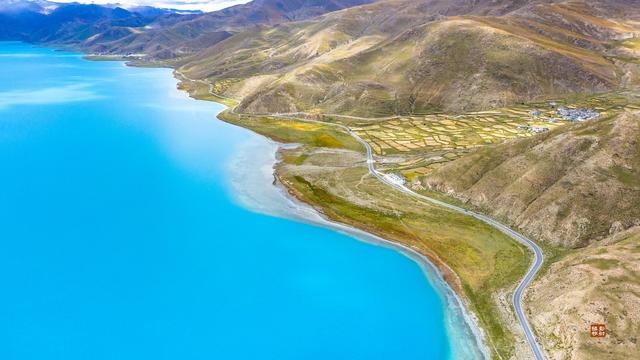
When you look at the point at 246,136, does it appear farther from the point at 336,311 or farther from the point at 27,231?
the point at 336,311

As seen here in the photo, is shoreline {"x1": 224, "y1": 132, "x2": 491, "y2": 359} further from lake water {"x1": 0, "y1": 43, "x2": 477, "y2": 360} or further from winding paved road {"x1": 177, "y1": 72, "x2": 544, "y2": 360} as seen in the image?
winding paved road {"x1": 177, "y1": 72, "x2": 544, "y2": 360}

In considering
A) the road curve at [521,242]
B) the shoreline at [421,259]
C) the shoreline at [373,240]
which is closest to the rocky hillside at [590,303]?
the road curve at [521,242]

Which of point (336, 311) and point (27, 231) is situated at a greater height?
point (27, 231)

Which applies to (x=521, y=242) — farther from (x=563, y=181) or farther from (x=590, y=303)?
(x=590, y=303)

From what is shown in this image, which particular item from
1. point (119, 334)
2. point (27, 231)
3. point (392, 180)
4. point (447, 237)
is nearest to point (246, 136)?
point (392, 180)

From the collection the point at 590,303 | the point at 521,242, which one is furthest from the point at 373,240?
the point at 590,303

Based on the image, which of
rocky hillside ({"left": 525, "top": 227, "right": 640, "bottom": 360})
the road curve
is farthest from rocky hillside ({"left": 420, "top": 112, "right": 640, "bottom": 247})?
rocky hillside ({"left": 525, "top": 227, "right": 640, "bottom": 360})
